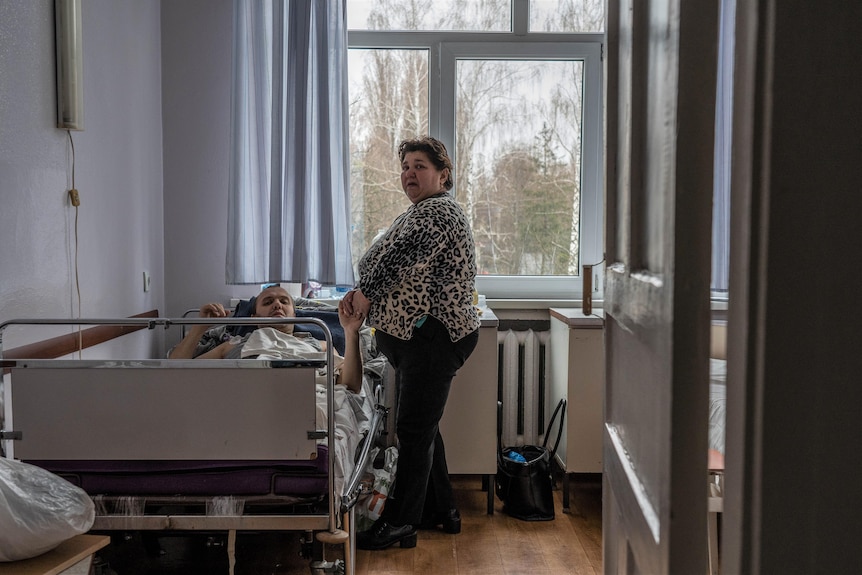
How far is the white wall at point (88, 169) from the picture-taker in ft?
7.03

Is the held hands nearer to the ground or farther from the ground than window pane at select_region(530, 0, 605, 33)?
nearer to the ground

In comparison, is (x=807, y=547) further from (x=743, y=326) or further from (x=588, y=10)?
(x=588, y=10)

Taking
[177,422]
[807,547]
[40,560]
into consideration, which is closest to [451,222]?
[177,422]

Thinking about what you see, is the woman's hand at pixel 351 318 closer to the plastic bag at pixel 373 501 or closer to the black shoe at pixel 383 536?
the plastic bag at pixel 373 501

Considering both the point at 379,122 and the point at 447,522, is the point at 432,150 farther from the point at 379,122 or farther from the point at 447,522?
the point at 447,522

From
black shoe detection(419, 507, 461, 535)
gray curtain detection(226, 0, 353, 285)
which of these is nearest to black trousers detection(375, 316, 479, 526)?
black shoe detection(419, 507, 461, 535)

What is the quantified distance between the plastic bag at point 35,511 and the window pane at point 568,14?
9.46ft

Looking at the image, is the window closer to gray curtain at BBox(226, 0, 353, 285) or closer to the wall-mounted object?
gray curtain at BBox(226, 0, 353, 285)

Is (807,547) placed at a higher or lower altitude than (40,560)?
higher

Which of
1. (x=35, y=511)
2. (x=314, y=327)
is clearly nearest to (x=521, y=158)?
(x=314, y=327)

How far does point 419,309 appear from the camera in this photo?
251cm

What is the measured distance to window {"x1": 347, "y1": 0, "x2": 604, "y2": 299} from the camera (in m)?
3.60

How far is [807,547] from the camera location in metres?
0.54

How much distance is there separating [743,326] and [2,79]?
2.14 m
